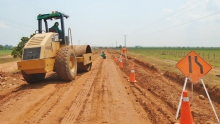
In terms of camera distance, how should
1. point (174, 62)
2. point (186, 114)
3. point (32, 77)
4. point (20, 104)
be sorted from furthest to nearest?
point (174, 62) < point (32, 77) < point (20, 104) < point (186, 114)

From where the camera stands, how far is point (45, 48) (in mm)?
9250

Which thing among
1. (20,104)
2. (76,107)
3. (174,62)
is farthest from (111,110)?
(174,62)

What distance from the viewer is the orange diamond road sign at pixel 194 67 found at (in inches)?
241

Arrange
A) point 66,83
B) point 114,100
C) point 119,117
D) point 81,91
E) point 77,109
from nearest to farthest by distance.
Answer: point 119,117, point 77,109, point 114,100, point 81,91, point 66,83

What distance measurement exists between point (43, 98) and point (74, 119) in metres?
2.44

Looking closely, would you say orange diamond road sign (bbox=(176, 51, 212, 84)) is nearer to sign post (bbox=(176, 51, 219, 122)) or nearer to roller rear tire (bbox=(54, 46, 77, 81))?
sign post (bbox=(176, 51, 219, 122))

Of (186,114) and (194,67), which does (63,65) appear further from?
(186,114)

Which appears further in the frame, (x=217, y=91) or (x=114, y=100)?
(x=217, y=91)

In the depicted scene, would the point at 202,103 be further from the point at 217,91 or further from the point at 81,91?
the point at 81,91

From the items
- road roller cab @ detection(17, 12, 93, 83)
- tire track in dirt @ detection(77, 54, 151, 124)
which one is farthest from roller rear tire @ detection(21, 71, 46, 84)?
tire track in dirt @ detection(77, 54, 151, 124)

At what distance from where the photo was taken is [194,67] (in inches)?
246

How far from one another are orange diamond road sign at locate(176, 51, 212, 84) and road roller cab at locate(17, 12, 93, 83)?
5.36 m

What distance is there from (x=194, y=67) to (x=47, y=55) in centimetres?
600

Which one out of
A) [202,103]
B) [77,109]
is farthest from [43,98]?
[202,103]
